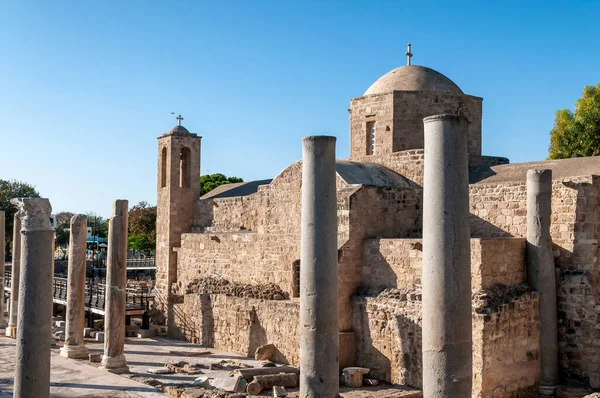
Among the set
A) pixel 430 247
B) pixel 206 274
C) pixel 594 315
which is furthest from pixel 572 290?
pixel 206 274

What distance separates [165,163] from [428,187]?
54.6ft

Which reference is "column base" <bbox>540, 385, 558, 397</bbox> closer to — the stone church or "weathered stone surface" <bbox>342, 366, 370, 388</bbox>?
the stone church

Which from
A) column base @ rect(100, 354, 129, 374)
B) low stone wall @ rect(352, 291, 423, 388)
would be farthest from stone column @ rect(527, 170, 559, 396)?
column base @ rect(100, 354, 129, 374)

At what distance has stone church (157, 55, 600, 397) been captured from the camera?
1280 centimetres

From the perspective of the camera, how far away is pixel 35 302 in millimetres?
7512

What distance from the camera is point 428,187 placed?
271 inches

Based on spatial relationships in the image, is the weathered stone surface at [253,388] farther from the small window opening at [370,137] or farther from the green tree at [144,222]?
the green tree at [144,222]

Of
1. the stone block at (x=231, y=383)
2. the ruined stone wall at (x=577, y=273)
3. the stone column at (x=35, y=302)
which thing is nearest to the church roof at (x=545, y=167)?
the ruined stone wall at (x=577, y=273)

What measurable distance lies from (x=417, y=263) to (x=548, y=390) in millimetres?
3350

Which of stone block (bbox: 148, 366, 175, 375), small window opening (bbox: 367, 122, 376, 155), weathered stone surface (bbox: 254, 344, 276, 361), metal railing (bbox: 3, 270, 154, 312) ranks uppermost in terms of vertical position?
small window opening (bbox: 367, 122, 376, 155)

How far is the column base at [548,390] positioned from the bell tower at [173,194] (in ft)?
40.0

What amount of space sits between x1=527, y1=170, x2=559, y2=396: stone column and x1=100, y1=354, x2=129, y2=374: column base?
8085 millimetres

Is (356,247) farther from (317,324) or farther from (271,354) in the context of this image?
(317,324)

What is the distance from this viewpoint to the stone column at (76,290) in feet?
47.9
